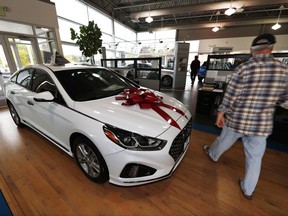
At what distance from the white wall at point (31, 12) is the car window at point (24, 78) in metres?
3.68

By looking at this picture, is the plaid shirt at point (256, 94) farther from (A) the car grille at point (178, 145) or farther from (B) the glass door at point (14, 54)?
(B) the glass door at point (14, 54)

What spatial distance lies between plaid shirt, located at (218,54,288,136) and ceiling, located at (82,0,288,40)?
7542mm

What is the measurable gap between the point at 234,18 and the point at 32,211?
13.5 m

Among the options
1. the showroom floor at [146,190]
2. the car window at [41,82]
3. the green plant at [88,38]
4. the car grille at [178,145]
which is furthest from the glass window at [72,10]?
the car grille at [178,145]

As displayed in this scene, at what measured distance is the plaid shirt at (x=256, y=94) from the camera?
3.45 feet

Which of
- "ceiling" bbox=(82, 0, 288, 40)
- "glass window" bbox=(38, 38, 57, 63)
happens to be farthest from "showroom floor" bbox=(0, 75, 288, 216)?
"ceiling" bbox=(82, 0, 288, 40)

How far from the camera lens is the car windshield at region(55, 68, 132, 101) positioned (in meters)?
1.55

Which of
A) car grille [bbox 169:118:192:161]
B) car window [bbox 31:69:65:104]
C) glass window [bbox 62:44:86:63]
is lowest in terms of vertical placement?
car grille [bbox 169:118:192:161]

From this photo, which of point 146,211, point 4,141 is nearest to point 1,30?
point 4,141

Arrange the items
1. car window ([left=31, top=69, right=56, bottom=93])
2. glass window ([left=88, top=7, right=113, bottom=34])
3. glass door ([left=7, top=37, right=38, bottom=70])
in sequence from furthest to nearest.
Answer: glass window ([left=88, top=7, right=113, bottom=34]), glass door ([left=7, top=37, right=38, bottom=70]), car window ([left=31, top=69, right=56, bottom=93])

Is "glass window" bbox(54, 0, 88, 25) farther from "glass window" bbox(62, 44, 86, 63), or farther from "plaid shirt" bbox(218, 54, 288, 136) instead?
"plaid shirt" bbox(218, 54, 288, 136)

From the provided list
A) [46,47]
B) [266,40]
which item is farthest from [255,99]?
[46,47]

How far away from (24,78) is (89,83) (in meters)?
1.34

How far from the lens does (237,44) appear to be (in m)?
10.5
